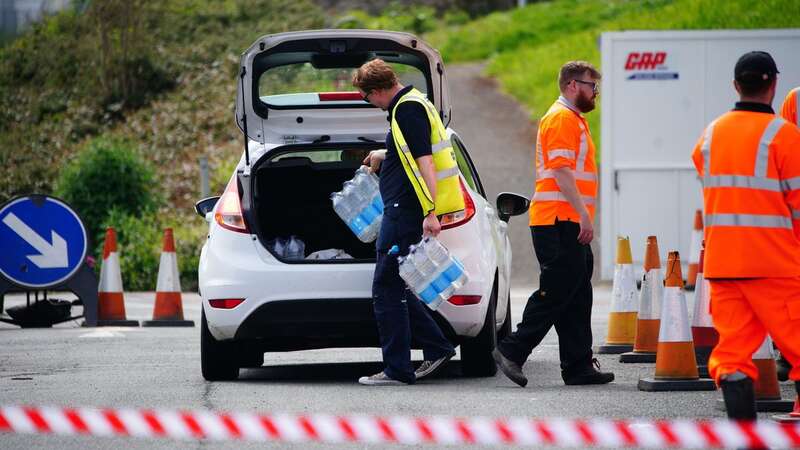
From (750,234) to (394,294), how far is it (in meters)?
Result: 2.64

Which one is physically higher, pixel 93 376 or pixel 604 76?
pixel 604 76

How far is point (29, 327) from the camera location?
13539mm

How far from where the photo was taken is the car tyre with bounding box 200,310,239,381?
9.29m

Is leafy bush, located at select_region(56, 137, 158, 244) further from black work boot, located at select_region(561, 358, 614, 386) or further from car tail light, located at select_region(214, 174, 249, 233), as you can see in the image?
black work boot, located at select_region(561, 358, 614, 386)

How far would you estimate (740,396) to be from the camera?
6.57 meters

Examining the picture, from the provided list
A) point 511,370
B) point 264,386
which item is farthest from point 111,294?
point 511,370

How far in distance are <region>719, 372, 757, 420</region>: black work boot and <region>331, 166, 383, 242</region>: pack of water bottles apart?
10.3 feet

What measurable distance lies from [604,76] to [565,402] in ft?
30.2

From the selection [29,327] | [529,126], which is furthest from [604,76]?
[529,126]

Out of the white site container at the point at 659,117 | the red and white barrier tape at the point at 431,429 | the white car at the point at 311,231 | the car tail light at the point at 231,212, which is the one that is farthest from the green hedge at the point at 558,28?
the red and white barrier tape at the point at 431,429

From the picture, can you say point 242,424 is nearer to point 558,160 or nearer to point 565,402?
point 565,402

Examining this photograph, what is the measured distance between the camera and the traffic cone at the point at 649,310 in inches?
373

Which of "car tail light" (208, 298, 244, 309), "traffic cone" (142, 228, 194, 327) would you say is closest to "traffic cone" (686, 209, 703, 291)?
"traffic cone" (142, 228, 194, 327)

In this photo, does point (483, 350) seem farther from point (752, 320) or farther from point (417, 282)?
point (752, 320)
